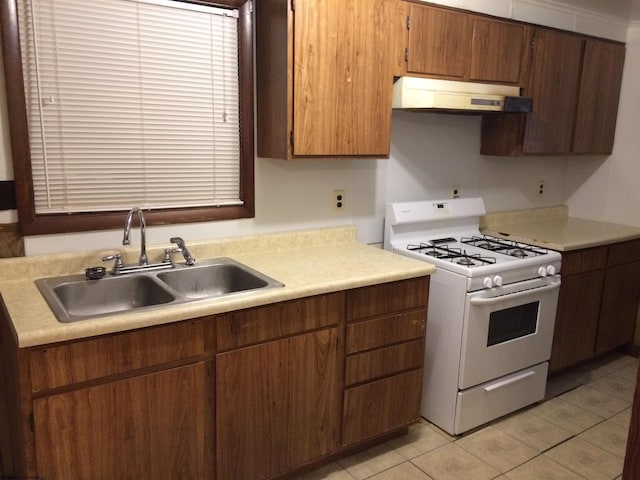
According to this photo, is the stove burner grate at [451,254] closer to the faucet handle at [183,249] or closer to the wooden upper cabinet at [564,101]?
the wooden upper cabinet at [564,101]

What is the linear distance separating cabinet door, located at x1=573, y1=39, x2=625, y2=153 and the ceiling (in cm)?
21

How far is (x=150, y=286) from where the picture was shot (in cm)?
205

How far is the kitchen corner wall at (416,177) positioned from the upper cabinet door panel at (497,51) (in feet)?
0.69

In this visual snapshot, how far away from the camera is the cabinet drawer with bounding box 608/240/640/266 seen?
127 inches

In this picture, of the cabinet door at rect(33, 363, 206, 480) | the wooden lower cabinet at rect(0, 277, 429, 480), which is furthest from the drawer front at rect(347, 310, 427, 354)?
the cabinet door at rect(33, 363, 206, 480)

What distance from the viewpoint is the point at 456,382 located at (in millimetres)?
2490

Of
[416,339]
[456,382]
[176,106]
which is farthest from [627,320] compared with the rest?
[176,106]

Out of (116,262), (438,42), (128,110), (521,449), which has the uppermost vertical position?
(438,42)

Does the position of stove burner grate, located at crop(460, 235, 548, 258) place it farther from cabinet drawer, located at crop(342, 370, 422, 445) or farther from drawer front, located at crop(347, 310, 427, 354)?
cabinet drawer, located at crop(342, 370, 422, 445)

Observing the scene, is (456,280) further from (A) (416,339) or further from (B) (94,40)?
(B) (94,40)

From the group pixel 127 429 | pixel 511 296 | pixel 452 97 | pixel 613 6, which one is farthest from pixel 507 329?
pixel 613 6

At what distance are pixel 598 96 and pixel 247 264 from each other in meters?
2.72

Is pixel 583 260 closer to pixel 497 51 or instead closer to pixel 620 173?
pixel 620 173

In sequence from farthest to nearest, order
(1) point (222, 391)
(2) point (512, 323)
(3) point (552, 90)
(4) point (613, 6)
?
(4) point (613, 6)
(3) point (552, 90)
(2) point (512, 323)
(1) point (222, 391)
